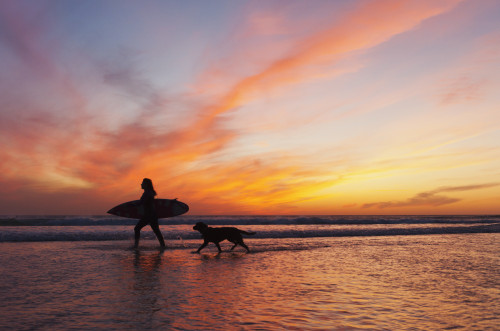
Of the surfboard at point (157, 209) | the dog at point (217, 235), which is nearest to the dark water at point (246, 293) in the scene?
the dog at point (217, 235)

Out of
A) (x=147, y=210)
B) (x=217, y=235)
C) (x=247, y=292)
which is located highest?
(x=147, y=210)

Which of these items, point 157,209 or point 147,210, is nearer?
point 147,210

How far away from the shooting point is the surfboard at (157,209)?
15.8m

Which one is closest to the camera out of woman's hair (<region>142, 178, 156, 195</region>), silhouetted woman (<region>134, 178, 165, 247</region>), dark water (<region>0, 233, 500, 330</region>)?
dark water (<region>0, 233, 500, 330</region>)

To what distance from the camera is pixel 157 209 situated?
16094 millimetres

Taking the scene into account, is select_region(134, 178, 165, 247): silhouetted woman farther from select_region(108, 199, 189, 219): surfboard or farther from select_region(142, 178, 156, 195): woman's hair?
select_region(108, 199, 189, 219): surfboard

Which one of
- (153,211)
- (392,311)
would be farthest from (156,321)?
(153,211)

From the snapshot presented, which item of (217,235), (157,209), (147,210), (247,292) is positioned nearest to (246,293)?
(247,292)

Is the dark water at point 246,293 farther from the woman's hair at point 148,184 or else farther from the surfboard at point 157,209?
the surfboard at point 157,209

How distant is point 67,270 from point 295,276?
5169 millimetres

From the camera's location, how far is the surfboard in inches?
623

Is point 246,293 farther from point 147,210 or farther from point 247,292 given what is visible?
point 147,210

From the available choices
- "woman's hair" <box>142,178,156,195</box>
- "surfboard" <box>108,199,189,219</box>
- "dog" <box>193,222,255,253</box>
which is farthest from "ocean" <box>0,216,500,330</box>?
"surfboard" <box>108,199,189,219</box>

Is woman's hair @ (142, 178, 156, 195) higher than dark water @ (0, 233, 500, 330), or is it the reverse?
woman's hair @ (142, 178, 156, 195)
